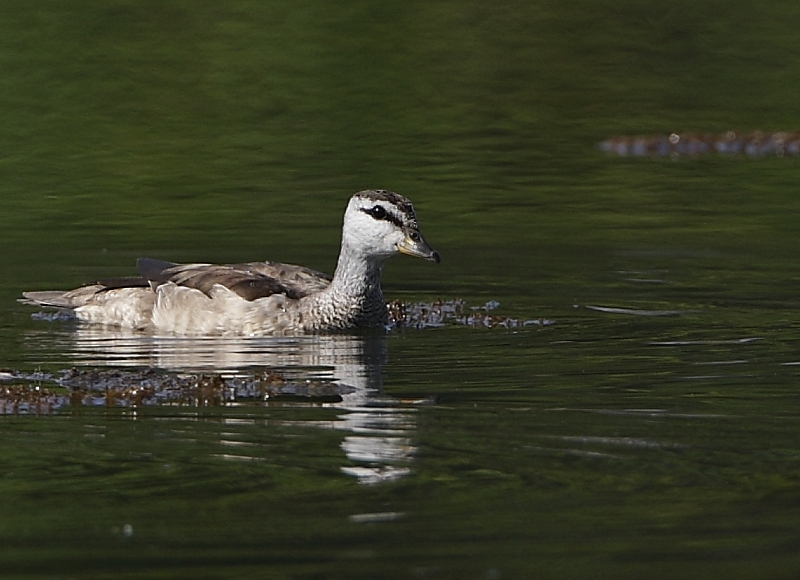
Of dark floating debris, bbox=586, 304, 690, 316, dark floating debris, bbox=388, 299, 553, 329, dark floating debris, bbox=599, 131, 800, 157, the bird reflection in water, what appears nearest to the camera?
the bird reflection in water

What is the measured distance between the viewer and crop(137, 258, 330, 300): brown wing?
516 inches

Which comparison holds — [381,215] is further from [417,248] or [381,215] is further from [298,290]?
[298,290]

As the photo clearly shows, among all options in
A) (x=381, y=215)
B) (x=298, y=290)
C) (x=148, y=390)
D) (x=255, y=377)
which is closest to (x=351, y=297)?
(x=298, y=290)

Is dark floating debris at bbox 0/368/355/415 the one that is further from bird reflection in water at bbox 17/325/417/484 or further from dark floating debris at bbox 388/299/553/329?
dark floating debris at bbox 388/299/553/329

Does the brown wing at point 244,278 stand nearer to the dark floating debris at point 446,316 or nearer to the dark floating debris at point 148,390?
the dark floating debris at point 446,316

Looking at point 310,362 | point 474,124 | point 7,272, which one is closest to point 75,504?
point 310,362

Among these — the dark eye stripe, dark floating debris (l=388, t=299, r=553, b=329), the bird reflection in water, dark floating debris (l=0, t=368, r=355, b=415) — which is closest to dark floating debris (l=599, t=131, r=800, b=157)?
dark floating debris (l=388, t=299, r=553, b=329)

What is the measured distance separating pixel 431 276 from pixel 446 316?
2.16 meters

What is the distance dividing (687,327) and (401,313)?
7.25 feet

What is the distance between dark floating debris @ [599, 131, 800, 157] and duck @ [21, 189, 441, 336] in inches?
382

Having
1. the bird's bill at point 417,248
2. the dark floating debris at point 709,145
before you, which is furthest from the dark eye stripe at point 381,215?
the dark floating debris at point 709,145

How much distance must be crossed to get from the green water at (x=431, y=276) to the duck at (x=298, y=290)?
455 mm

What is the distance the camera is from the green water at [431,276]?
7.19m

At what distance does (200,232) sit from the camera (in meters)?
17.4
